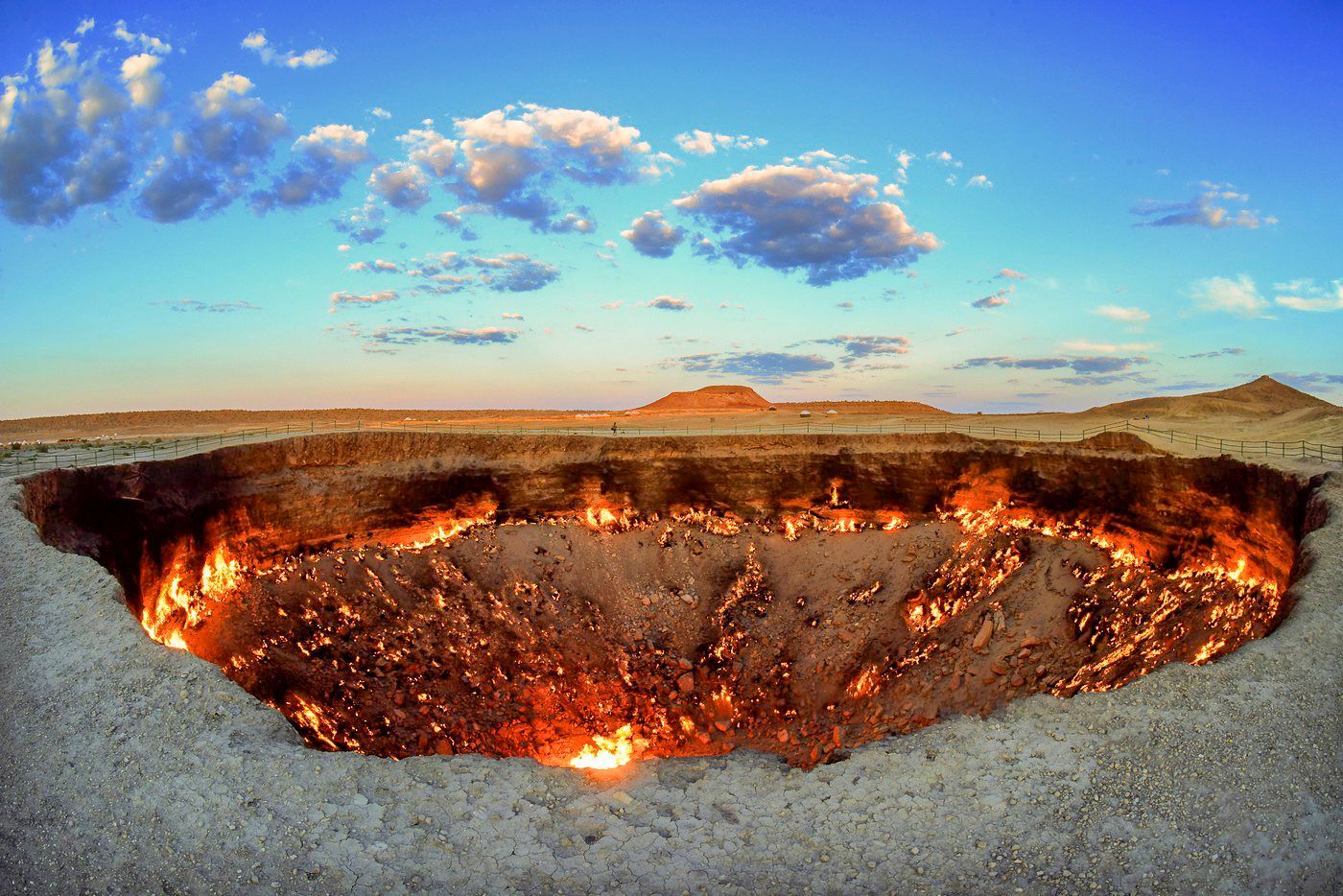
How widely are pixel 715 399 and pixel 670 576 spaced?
84091 millimetres

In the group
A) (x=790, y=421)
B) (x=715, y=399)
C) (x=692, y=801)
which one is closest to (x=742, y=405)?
(x=715, y=399)

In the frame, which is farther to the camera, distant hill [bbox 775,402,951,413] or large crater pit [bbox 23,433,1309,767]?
distant hill [bbox 775,402,951,413]

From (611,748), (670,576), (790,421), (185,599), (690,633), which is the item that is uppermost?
(790,421)

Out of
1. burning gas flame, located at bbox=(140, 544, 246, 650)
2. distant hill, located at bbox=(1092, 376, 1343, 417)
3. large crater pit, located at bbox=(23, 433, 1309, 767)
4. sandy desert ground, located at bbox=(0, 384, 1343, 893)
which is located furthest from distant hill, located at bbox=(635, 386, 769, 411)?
sandy desert ground, located at bbox=(0, 384, 1343, 893)

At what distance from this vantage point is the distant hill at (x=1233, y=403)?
64625mm

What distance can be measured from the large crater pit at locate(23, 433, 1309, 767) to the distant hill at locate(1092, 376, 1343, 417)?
161 ft

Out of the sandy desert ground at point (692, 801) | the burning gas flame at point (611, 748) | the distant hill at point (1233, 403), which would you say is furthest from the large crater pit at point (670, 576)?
the distant hill at point (1233, 403)

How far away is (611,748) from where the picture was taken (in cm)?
2141

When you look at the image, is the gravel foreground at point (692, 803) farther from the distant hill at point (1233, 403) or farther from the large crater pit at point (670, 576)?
the distant hill at point (1233, 403)

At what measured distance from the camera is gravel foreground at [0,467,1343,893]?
27.4ft

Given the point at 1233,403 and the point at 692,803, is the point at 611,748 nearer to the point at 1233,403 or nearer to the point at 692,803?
the point at 692,803

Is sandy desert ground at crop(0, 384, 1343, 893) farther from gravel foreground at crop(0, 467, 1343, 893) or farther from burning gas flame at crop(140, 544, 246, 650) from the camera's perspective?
burning gas flame at crop(140, 544, 246, 650)

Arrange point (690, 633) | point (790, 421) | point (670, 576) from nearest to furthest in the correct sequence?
point (690, 633) → point (670, 576) → point (790, 421)

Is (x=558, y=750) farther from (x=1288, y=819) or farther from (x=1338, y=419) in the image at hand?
(x=1338, y=419)
